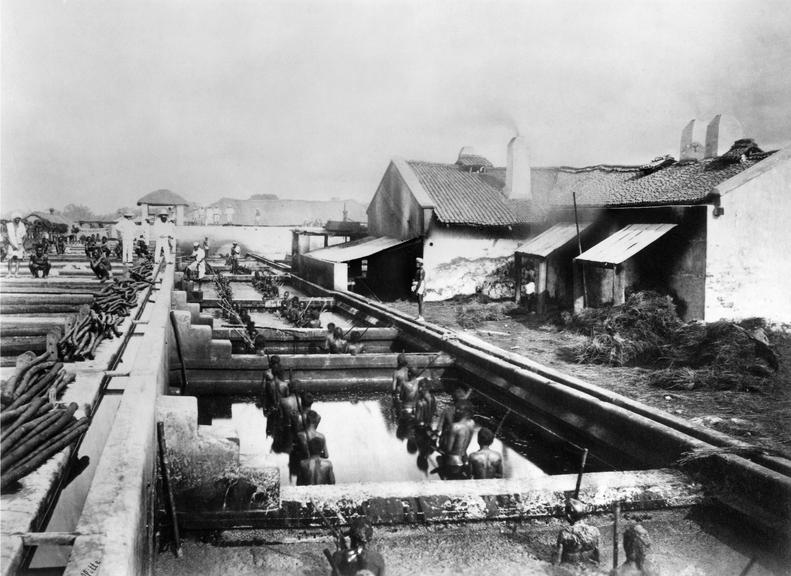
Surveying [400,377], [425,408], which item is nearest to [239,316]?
[400,377]

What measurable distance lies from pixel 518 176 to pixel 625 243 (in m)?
10.3

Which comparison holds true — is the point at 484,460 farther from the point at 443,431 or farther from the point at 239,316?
the point at 239,316

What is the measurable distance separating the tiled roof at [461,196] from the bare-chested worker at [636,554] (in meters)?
17.5

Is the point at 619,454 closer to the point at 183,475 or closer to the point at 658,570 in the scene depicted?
the point at 658,570

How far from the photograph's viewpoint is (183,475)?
19.8 ft

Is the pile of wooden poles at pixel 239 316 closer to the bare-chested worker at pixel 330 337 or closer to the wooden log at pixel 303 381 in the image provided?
the bare-chested worker at pixel 330 337

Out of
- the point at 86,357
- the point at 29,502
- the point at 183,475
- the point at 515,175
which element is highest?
the point at 515,175

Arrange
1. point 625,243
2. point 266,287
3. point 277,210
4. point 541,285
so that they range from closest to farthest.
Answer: point 625,243 → point 541,285 → point 266,287 → point 277,210

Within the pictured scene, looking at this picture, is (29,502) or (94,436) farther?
(94,436)

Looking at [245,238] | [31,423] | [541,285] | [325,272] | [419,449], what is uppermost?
[245,238]

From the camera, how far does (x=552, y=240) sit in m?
19.1

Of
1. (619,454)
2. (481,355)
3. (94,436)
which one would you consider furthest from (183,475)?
(481,355)

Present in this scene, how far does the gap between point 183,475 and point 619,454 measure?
5.72 metres

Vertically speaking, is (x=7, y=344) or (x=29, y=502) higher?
(x=7, y=344)
